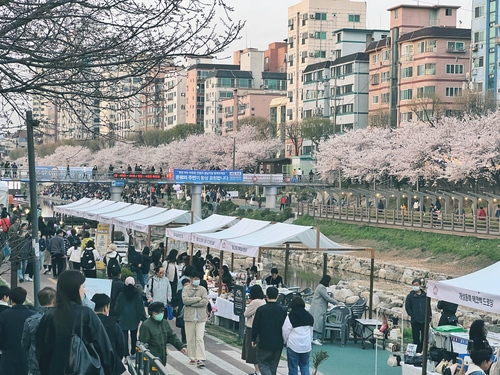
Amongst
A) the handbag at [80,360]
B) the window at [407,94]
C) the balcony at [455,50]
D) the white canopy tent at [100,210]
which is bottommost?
the white canopy tent at [100,210]

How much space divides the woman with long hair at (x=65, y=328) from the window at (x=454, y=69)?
76.2 m

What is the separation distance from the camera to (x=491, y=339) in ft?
49.6

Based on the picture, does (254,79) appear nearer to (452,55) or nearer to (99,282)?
(452,55)

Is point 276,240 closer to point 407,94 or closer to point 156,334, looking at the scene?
point 156,334

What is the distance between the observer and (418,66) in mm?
82125

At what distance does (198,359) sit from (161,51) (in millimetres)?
6507

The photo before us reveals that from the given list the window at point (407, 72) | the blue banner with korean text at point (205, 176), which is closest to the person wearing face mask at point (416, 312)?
the blue banner with korean text at point (205, 176)

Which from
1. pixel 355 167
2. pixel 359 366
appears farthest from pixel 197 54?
pixel 355 167

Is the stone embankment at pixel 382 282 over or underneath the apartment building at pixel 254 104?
underneath

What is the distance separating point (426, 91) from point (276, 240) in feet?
205

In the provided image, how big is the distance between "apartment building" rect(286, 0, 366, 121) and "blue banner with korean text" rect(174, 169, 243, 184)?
30611 mm

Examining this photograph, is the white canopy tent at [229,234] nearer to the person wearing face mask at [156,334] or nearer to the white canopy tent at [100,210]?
the person wearing face mask at [156,334]

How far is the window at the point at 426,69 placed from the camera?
80375 millimetres

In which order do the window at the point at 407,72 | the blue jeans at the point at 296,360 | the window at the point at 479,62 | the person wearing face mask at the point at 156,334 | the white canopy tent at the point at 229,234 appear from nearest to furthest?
the person wearing face mask at the point at 156,334 < the blue jeans at the point at 296,360 < the white canopy tent at the point at 229,234 < the window at the point at 479,62 < the window at the point at 407,72
